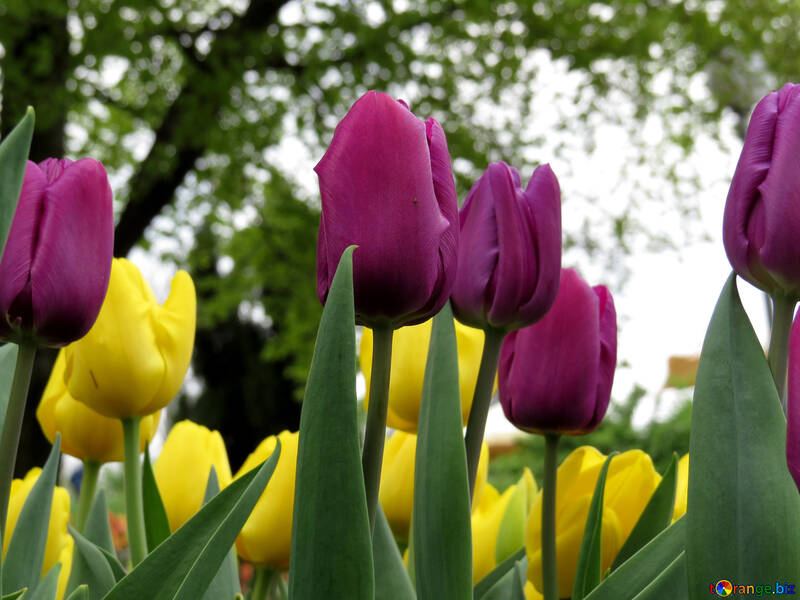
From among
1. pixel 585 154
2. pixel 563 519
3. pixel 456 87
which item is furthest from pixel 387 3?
pixel 563 519

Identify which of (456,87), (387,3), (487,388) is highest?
(387,3)

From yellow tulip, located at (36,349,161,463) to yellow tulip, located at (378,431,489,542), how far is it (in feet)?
0.56

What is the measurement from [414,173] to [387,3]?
15.2 feet

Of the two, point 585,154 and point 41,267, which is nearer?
point 41,267

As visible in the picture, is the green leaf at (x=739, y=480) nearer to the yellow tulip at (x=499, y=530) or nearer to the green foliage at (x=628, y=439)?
the yellow tulip at (x=499, y=530)

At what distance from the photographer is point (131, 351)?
606mm

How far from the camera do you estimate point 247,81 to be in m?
5.16

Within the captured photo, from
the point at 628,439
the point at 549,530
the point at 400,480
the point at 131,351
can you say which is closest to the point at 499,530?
the point at 400,480

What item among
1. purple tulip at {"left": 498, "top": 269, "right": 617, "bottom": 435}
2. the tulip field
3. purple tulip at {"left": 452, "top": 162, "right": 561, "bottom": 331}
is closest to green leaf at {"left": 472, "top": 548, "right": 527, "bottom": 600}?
the tulip field

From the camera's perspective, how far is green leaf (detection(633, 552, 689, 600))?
1.33ft

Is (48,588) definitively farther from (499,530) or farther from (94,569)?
(499,530)

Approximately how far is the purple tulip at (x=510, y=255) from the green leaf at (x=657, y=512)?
0.15 meters

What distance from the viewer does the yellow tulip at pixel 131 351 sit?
23.5 inches

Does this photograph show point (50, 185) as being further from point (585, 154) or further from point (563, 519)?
point (585, 154)
